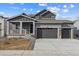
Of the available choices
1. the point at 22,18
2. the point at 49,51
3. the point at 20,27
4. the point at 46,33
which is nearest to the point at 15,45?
the point at 49,51

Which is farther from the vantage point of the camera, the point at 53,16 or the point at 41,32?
the point at 53,16

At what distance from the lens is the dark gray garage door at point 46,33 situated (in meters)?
37.9

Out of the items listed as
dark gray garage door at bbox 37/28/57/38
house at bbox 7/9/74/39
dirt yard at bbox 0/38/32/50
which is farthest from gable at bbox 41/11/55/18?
dirt yard at bbox 0/38/32/50

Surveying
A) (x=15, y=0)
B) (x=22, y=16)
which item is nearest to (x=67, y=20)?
(x=22, y=16)

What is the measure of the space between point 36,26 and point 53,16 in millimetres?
4494

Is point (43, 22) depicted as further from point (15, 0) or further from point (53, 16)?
point (15, 0)

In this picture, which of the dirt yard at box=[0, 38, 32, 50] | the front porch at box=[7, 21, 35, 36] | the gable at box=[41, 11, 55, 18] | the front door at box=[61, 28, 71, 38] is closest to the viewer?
the dirt yard at box=[0, 38, 32, 50]

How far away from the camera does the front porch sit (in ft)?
122

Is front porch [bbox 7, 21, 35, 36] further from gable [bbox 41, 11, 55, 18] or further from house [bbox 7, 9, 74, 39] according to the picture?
gable [bbox 41, 11, 55, 18]

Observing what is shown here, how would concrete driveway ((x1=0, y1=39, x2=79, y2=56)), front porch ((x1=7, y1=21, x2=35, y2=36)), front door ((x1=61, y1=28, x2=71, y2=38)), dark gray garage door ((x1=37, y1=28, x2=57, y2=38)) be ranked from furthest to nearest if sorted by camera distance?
front door ((x1=61, y1=28, x2=71, y2=38))
dark gray garage door ((x1=37, y1=28, x2=57, y2=38))
front porch ((x1=7, y1=21, x2=35, y2=36))
concrete driveway ((x1=0, y1=39, x2=79, y2=56))

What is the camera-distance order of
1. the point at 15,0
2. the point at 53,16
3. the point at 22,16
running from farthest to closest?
1. the point at 53,16
2. the point at 22,16
3. the point at 15,0

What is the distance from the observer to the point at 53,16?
1608 inches

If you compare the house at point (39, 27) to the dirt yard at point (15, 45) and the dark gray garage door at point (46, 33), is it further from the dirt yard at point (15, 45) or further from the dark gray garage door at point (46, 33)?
the dirt yard at point (15, 45)

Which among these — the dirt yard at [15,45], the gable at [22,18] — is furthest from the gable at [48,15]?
the dirt yard at [15,45]
